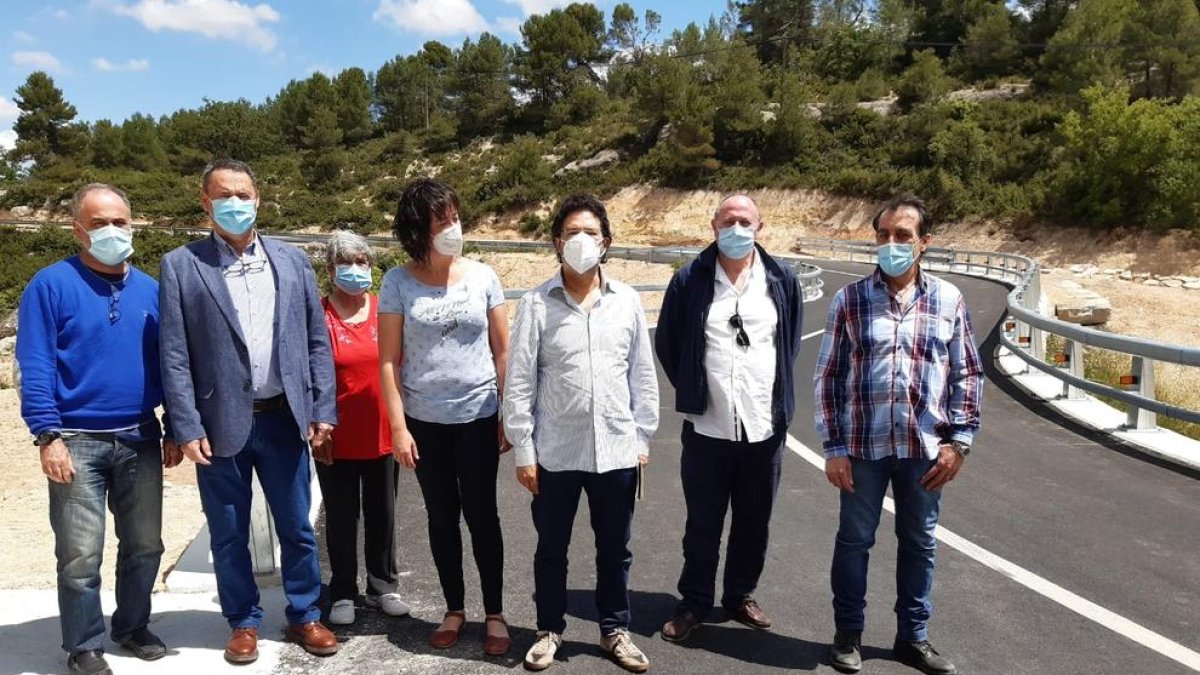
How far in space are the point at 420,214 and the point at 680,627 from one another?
2353 mm

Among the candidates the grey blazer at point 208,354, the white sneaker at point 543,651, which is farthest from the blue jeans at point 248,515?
the white sneaker at point 543,651

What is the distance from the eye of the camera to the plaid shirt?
3730 millimetres

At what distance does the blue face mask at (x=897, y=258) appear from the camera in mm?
3816

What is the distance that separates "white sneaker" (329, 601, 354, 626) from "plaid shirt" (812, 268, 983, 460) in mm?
2514

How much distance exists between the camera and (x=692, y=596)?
13.7 feet

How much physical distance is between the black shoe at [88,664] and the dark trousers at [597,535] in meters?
1.90

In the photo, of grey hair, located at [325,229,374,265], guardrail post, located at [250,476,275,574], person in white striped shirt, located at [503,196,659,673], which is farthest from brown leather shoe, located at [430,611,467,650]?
grey hair, located at [325,229,374,265]

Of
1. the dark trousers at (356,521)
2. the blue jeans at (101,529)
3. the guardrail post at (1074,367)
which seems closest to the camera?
the blue jeans at (101,529)

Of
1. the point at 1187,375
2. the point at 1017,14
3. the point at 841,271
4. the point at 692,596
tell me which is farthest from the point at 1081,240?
the point at 692,596

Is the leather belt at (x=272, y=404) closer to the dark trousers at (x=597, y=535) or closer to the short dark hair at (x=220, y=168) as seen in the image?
the short dark hair at (x=220, y=168)

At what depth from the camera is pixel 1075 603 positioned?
433 cm

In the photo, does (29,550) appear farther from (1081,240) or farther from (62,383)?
(1081,240)

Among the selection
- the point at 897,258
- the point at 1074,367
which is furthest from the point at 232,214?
the point at 1074,367

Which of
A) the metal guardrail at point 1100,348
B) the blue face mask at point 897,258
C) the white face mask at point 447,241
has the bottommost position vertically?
the metal guardrail at point 1100,348
